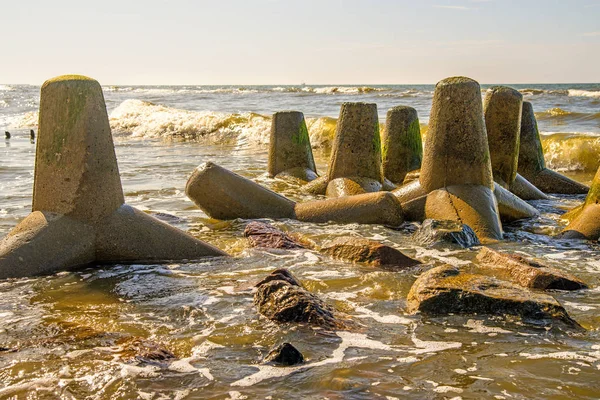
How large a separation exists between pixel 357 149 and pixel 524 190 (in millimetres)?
2493

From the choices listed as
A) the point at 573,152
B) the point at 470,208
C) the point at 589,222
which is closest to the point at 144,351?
the point at 470,208

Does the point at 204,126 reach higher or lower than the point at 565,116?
lower

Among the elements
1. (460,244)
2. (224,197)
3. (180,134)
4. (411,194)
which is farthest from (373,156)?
(180,134)

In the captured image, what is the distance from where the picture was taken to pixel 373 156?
876 centimetres

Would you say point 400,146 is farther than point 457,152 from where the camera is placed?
Yes

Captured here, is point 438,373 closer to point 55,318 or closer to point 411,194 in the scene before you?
point 55,318

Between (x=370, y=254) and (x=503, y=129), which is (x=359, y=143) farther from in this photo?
(x=370, y=254)

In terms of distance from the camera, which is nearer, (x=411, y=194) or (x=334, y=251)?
(x=334, y=251)

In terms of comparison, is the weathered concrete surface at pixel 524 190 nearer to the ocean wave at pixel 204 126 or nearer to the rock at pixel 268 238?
the rock at pixel 268 238

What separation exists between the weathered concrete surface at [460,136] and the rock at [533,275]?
6.84ft

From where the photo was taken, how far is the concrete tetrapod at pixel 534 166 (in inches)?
394

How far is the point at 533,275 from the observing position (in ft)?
15.9

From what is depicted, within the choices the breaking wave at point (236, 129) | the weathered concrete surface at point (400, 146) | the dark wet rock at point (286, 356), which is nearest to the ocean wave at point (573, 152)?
the breaking wave at point (236, 129)

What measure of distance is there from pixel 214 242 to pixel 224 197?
1.09 metres
